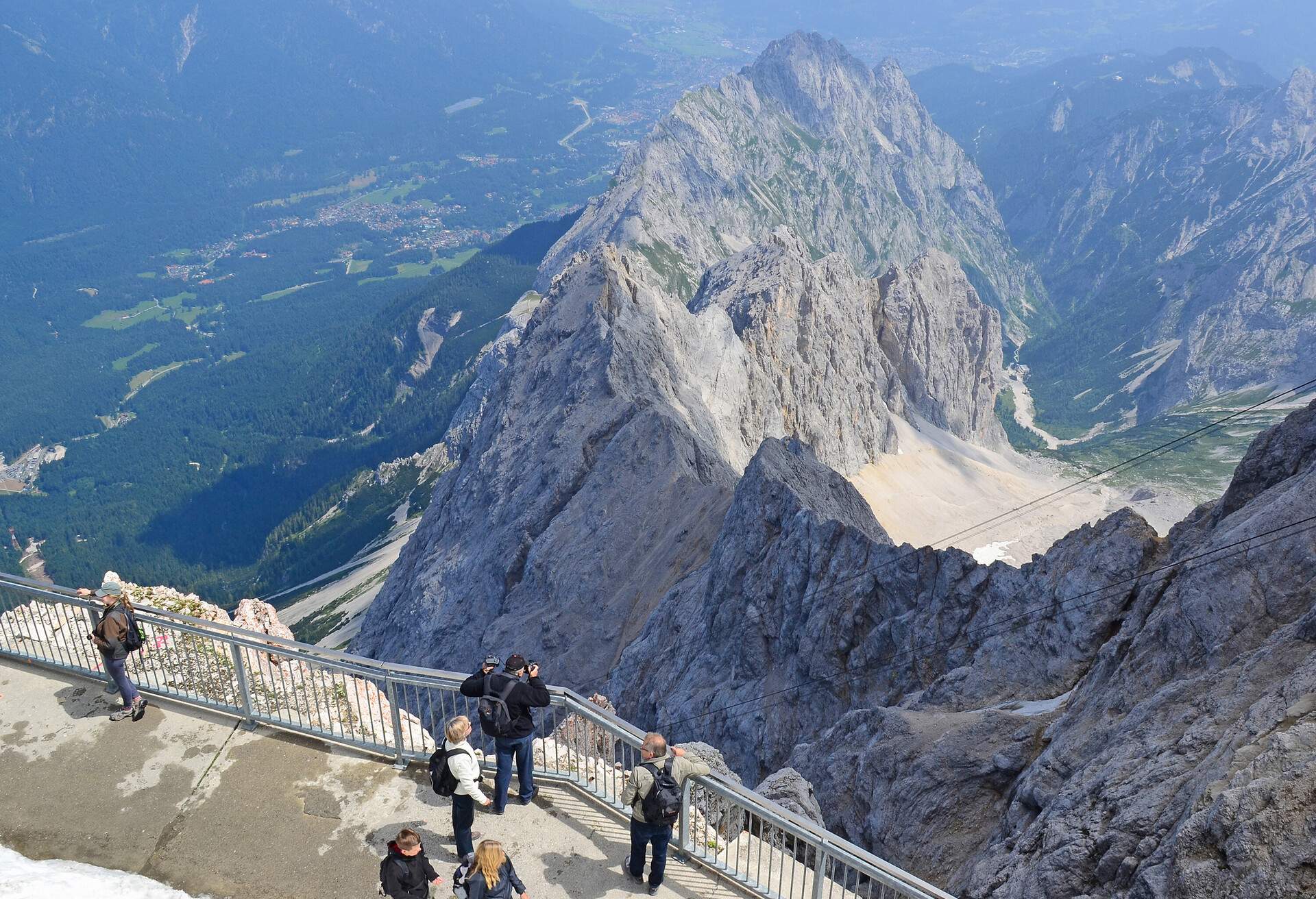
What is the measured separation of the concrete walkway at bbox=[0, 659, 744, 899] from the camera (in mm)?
14953

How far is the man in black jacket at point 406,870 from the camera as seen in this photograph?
42.6 ft

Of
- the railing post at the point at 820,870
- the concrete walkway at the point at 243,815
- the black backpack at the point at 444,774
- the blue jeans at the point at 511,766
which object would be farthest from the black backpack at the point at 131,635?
the railing post at the point at 820,870

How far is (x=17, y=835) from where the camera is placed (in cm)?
1556

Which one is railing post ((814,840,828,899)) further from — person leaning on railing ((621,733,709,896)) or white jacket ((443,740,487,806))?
white jacket ((443,740,487,806))

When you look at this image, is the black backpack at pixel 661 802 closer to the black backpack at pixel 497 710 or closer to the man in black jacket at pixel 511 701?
the man in black jacket at pixel 511 701

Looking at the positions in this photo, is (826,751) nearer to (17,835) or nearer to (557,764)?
(557,764)

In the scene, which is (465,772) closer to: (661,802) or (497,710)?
(497,710)

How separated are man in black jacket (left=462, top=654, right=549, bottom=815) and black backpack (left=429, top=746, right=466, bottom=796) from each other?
2.79 ft

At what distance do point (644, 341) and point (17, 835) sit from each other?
63.1 meters

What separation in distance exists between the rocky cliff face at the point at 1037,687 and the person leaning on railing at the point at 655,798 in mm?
5785

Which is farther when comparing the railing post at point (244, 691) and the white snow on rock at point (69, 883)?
the railing post at point (244, 691)

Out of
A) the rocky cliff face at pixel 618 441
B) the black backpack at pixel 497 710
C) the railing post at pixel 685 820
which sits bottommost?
the rocky cliff face at pixel 618 441

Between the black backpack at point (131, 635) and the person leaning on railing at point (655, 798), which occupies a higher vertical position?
the black backpack at point (131, 635)

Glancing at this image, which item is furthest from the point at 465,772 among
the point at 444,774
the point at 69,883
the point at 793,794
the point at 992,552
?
the point at 992,552
